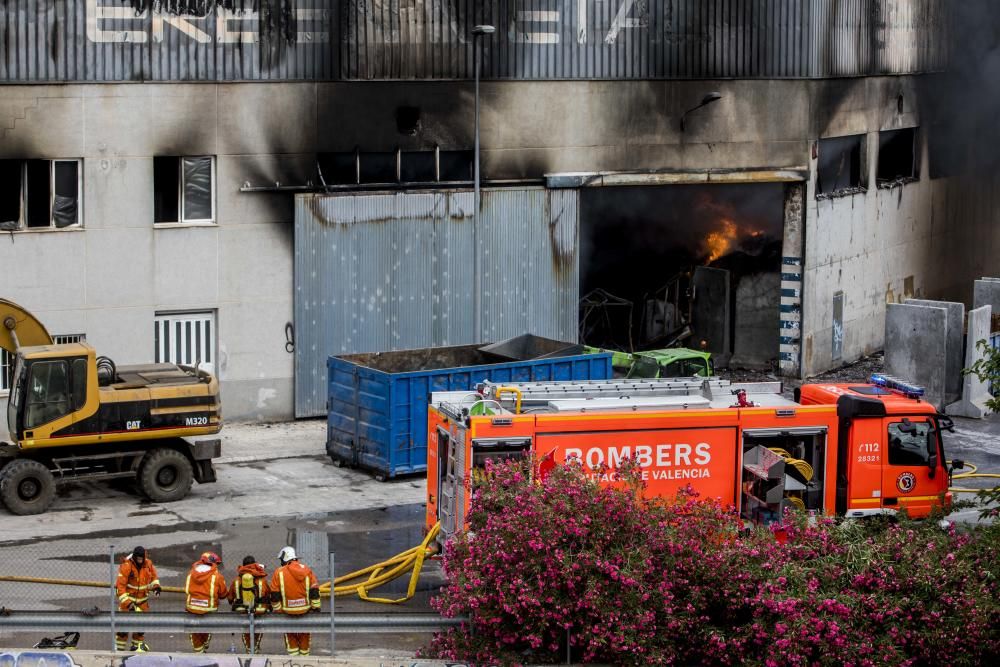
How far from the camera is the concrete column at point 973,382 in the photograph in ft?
100

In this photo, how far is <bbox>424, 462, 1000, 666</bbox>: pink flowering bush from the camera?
14758mm

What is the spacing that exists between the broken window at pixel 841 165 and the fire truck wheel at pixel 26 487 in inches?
757

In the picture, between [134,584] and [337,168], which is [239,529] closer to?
[134,584]

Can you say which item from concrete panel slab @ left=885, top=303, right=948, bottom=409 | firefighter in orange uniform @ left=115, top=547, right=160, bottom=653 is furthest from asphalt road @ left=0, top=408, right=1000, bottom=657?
concrete panel slab @ left=885, top=303, right=948, bottom=409

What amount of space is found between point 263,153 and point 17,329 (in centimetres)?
725

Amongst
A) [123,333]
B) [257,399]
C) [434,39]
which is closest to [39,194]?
[123,333]

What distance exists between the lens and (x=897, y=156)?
39094 millimetres

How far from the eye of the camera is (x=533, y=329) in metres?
32.0

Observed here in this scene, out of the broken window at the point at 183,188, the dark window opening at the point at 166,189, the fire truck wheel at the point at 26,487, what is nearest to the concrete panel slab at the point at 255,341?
the broken window at the point at 183,188

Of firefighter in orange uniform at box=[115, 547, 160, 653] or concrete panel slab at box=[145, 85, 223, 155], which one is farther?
concrete panel slab at box=[145, 85, 223, 155]

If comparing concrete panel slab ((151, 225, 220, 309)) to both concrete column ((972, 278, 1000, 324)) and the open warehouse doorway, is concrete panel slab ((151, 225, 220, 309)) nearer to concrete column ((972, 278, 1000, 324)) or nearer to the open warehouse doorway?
the open warehouse doorway

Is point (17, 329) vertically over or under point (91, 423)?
over

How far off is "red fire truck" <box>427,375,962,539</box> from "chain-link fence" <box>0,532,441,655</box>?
5.56 ft

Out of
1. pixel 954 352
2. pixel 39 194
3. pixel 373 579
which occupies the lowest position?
pixel 373 579
